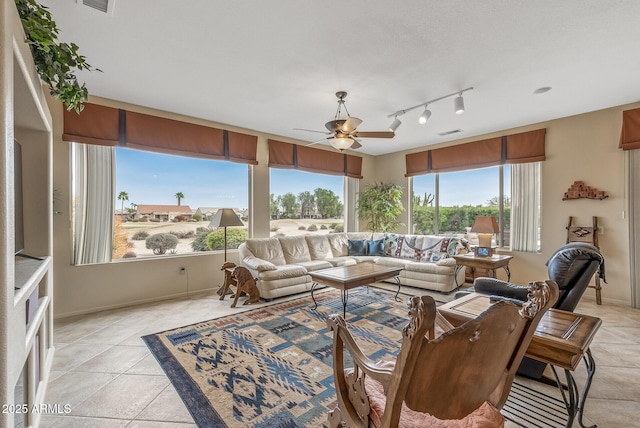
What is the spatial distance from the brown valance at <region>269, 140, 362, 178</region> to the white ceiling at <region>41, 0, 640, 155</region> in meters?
1.37

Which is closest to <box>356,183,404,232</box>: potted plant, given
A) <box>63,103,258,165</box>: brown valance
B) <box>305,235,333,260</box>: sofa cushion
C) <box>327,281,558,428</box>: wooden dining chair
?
<box>305,235,333,260</box>: sofa cushion

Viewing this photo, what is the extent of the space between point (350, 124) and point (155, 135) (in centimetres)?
291

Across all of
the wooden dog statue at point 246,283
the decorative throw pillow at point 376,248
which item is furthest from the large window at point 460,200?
the wooden dog statue at point 246,283

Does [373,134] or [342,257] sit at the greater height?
[373,134]

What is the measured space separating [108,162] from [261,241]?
240cm

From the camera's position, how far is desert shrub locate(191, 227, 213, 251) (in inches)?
185

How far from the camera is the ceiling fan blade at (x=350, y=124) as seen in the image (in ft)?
10.0

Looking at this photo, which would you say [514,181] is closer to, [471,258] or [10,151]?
[471,258]

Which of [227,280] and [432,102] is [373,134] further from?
A: [227,280]

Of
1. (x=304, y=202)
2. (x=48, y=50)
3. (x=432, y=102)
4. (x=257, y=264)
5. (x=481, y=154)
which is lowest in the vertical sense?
(x=257, y=264)

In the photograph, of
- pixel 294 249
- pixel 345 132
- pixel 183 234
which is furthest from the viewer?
pixel 294 249

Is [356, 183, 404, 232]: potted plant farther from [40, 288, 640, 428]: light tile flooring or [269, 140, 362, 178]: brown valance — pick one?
[40, 288, 640, 428]: light tile flooring

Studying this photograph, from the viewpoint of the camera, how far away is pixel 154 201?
4.29m

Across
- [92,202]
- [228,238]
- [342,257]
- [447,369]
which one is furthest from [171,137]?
[447,369]
